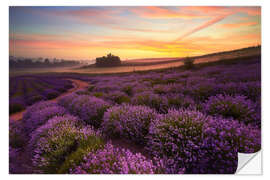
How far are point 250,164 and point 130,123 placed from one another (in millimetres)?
1933

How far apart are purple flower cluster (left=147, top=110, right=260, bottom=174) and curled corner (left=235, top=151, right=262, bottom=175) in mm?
153

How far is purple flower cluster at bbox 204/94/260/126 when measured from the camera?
2467 mm

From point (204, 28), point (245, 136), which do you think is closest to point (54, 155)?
point (245, 136)

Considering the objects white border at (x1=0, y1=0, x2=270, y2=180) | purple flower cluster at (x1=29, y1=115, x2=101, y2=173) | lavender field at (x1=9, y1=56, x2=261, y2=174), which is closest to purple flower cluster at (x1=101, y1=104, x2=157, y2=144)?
lavender field at (x1=9, y1=56, x2=261, y2=174)

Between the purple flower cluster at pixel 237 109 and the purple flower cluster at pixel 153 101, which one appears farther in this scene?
the purple flower cluster at pixel 153 101

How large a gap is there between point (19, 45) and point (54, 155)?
218cm

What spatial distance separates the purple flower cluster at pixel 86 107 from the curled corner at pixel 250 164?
2.36 m

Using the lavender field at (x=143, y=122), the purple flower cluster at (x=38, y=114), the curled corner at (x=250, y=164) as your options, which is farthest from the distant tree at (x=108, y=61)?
the curled corner at (x=250, y=164)

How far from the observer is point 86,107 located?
10.8 feet

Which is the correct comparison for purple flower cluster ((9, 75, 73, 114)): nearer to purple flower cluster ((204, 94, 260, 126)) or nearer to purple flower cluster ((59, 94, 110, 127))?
purple flower cluster ((59, 94, 110, 127))

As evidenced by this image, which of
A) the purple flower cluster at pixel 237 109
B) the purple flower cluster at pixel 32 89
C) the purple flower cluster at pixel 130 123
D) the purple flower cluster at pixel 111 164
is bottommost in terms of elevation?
the purple flower cluster at pixel 111 164

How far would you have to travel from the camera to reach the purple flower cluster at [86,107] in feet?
10.5
